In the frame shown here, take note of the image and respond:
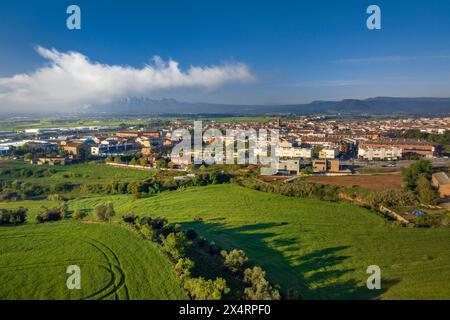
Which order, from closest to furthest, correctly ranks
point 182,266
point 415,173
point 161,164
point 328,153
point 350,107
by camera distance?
point 182,266, point 415,173, point 161,164, point 328,153, point 350,107

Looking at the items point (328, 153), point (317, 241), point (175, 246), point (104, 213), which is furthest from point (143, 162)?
point (175, 246)

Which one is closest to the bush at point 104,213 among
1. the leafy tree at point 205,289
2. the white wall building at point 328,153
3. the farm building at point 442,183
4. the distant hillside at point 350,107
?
the leafy tree at point 205,289

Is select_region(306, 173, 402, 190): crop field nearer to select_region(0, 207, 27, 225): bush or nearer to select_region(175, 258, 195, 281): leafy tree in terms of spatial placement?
select_region(175, 258, 195, 281): leafy tree

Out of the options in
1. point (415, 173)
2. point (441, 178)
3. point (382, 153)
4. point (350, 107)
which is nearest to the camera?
point (441, 178)

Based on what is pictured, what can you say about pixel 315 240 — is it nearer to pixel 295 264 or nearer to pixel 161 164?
pixel 295 264

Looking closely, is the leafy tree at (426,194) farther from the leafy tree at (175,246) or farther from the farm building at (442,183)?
the leafy tree at (175,246)
